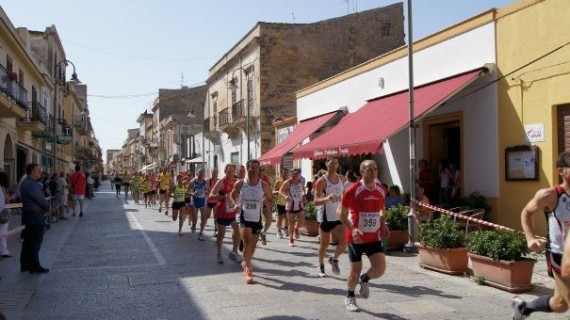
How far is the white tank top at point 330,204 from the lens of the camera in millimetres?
8562

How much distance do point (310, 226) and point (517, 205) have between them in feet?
15.9

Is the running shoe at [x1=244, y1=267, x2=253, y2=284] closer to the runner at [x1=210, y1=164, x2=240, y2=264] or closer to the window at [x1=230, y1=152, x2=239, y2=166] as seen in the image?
the runner at [x1=210, y1=164, x2=240, y2=264]

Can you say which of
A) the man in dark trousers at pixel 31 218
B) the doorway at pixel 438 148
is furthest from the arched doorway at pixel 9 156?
the doorway at pixel 438 148

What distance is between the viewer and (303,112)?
2273 centimetres

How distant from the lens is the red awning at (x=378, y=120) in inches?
471

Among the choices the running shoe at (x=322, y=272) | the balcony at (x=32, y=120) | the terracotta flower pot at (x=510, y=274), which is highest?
the balcony at (x=32, y=120)

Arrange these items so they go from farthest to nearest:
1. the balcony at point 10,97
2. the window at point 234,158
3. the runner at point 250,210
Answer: the window at point 234,158
the balcony at point 10,97
the runner at point 250,210

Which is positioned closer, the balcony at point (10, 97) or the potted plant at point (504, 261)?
the potted plant at point (504, 261)

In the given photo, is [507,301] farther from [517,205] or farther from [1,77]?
[1,77]

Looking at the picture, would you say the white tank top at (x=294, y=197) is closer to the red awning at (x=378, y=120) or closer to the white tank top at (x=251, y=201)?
the red awning at (x=378, y=120)

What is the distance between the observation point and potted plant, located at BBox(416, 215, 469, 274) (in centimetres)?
842

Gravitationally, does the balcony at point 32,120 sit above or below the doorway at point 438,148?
above

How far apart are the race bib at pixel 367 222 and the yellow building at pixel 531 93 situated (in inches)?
214

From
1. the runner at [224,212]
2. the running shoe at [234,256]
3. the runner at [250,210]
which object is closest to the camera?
the runner at [250,210]
